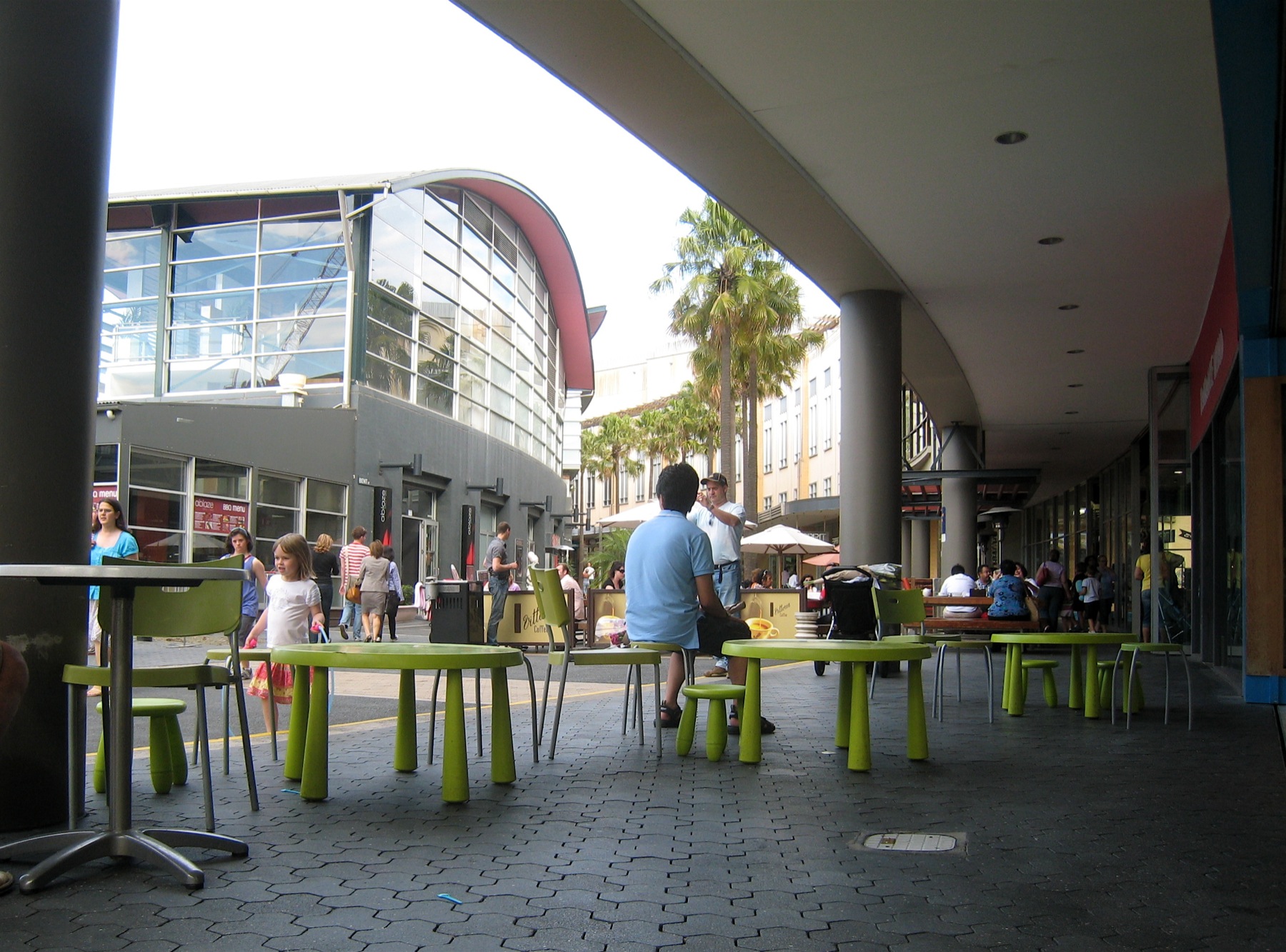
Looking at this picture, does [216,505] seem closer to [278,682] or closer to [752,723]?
[278,682]

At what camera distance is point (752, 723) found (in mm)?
6234

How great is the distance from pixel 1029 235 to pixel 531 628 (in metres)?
9.28

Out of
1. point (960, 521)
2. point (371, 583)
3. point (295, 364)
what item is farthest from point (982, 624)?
point (295, 364)

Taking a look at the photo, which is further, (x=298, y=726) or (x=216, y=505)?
(x=216, y=505)

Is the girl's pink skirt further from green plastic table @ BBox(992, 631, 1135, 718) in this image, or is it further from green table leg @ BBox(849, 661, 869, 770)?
green plastic table @ BBox(992, 631, 1135, 718)

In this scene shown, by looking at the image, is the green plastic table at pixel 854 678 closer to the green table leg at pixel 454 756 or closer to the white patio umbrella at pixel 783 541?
the green table leg at pixel 454 756

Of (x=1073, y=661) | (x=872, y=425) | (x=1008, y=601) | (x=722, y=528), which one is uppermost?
(x=872, y=425)

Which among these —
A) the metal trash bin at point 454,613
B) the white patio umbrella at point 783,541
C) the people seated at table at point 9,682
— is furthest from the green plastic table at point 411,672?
the white patio umbrella at point 783,541

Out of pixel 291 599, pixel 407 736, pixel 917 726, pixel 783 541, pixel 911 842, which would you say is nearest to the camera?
pixel 911 842

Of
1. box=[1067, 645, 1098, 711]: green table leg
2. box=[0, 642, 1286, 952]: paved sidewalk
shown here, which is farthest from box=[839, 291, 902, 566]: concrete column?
box=[0, 642, 1286, 952]: paved sidewalk

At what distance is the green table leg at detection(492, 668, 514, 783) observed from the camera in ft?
17.7

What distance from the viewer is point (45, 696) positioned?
4.46 m

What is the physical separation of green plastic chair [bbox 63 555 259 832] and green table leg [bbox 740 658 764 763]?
2.65 metres

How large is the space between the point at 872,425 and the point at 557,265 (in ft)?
93.9
